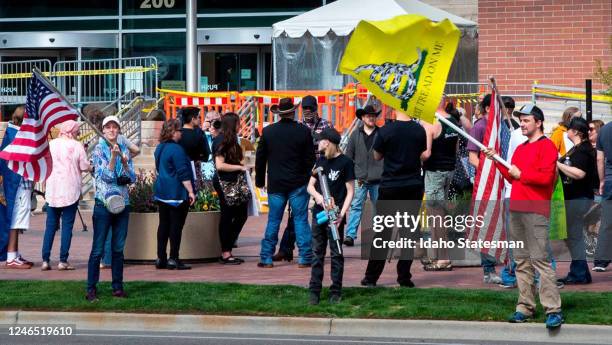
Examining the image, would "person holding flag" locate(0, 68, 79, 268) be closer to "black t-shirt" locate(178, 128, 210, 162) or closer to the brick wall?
"black t-shirt" locate(178, 128, 210, 162)

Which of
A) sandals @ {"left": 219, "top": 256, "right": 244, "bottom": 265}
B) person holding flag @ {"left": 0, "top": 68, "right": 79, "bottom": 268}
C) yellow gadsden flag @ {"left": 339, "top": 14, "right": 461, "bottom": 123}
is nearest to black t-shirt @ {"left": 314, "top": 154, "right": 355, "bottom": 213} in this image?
yellow gadsden flag @ {"left": 339, "top": 14, "right": 461, "bottom": 123}

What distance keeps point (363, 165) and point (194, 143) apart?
7.69 ft

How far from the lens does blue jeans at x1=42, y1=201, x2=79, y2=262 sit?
14.9 m

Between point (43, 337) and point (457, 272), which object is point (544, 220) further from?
point (43, 337)

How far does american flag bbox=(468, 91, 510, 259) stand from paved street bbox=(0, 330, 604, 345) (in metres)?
2.48

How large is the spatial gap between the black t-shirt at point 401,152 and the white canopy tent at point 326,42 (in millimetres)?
13135

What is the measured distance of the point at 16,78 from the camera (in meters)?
30.4

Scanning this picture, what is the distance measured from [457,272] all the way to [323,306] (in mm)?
3081

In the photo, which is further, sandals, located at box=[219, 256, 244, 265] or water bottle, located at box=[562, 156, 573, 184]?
sandals, located at box=[219, 256, 244, 265]

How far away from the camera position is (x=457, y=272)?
14.7 meters

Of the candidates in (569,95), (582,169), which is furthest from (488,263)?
(569,95)

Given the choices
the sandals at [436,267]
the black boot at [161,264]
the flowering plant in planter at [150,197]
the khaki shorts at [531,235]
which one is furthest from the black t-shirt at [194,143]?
the khaki shorts at [531,235]

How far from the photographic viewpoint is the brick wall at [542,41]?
2531 cm

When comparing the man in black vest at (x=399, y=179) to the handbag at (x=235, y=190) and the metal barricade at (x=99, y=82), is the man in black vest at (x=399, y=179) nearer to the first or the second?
the handbag at (x=235, y=190)
